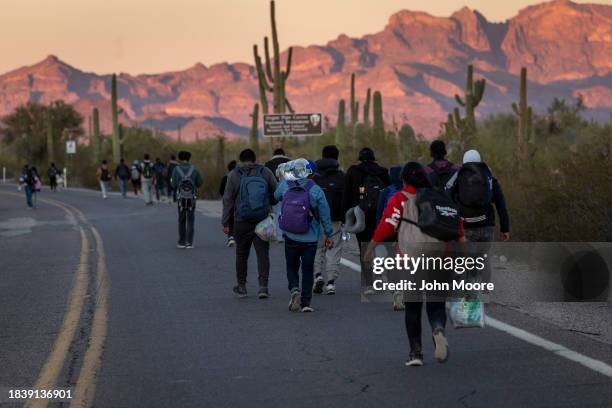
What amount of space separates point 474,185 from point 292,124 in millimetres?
32330

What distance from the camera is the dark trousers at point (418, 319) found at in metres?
9.39

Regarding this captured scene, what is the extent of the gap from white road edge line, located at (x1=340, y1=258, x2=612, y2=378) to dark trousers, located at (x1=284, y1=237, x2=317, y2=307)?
198 cm

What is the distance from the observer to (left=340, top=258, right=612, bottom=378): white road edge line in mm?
9203

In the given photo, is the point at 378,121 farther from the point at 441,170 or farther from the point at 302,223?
the point at 302,223

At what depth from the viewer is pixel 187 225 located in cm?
2233

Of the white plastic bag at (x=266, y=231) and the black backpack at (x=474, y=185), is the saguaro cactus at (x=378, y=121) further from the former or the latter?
the black backpack at (x=474, y=185)

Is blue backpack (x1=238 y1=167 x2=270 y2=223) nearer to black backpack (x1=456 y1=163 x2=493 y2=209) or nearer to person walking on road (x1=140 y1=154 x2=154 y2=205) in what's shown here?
black backpack (x1=456 y1=163 x2=493 y2=209)

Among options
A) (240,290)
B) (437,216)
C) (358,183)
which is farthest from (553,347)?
(240,290)

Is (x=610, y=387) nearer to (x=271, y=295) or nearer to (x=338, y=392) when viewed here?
(x=338, y=392)

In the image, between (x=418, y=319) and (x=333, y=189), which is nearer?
(x=418, y=319)

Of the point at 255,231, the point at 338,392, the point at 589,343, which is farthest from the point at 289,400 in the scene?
the point at 255,231

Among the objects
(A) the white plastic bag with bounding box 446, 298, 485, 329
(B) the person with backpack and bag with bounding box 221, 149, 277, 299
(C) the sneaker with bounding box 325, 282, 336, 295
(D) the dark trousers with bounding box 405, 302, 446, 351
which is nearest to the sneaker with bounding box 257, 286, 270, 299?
(B) the person with backpack and bag with bounding box 221, 149, 277, 299

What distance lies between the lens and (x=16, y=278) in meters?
17.8

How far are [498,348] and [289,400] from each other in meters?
2.70
